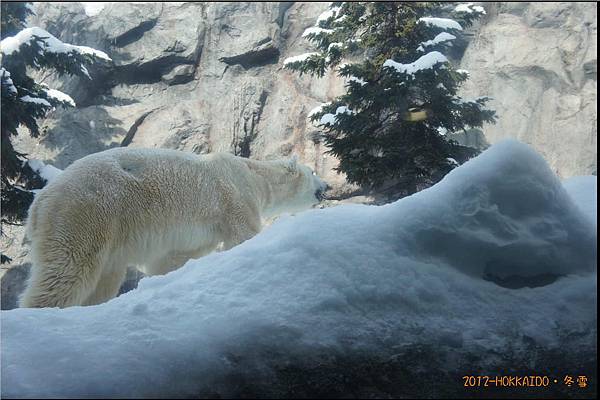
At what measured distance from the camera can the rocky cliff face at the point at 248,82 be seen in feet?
28.9

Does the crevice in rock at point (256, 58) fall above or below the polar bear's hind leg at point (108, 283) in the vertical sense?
above

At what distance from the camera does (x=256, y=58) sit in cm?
1098

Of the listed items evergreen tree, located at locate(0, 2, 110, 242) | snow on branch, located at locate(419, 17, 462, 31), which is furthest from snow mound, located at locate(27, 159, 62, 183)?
snow on branch, located at locate(419, 17, 462, 31)

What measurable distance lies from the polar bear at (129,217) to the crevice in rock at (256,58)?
23.8 ft

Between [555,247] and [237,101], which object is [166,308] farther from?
[237,101]

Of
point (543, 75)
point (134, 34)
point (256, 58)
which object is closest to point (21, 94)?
point (134, 34)

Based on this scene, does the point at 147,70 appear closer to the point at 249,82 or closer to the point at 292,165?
the point at 249,82

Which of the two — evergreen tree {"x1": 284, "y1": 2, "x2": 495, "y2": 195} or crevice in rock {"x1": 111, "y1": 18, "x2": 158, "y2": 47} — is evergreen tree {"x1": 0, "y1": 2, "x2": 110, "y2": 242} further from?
crevice in rock {"x1": 111, "y1": 18, "x2": 158, "y2": 47}

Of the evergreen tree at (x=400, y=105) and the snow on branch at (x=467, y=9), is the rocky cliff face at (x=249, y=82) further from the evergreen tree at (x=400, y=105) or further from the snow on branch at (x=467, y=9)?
the evergreen tree at (x=400, y=105)

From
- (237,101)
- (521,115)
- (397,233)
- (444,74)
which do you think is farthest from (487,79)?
(397,233)

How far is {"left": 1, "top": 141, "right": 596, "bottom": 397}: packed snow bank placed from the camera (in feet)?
2.94

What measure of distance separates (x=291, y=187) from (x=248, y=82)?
6.45 m

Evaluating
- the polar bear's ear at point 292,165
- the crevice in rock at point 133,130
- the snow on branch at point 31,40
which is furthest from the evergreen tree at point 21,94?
the polar bear's ear at point 292,165

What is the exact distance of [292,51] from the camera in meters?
10.8
